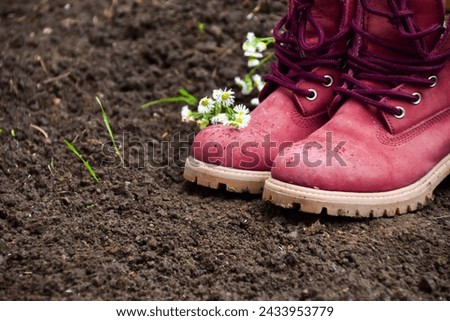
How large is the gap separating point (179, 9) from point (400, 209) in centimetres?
201

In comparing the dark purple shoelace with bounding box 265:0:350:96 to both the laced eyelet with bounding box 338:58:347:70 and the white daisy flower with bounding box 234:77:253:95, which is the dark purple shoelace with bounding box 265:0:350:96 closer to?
the laced eyelet with bounding box 338:58:347:70

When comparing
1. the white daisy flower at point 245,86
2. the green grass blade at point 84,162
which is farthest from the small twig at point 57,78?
the white daisy flower at point 245,86

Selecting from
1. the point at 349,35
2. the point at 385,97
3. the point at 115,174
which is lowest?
the point at 115,174

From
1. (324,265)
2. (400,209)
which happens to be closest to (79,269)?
(324,265)

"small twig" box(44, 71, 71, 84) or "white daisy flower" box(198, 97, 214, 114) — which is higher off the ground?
"white daisy flower" box(198, 97, 214, 114)

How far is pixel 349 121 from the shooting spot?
6.95 feet

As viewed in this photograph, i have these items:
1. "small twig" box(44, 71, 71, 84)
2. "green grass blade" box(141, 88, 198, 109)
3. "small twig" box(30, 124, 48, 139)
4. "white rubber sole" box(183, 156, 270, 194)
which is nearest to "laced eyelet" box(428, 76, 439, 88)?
"white rubber sole" box(183, 156, 270, 194)

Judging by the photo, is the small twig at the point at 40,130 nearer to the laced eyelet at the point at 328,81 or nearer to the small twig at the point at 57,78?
the small twig at the point at 57,78

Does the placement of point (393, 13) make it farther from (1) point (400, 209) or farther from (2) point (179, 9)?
(2) point (179, 9)

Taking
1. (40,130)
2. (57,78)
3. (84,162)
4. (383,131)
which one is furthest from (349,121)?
(57,78)

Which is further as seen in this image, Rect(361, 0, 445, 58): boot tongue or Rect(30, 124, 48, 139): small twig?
Rect(30, 124, 48, 139): small twig

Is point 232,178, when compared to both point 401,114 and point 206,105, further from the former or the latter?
point 401,114

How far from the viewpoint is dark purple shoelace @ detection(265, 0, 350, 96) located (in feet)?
7.29

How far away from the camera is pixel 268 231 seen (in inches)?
79.9
